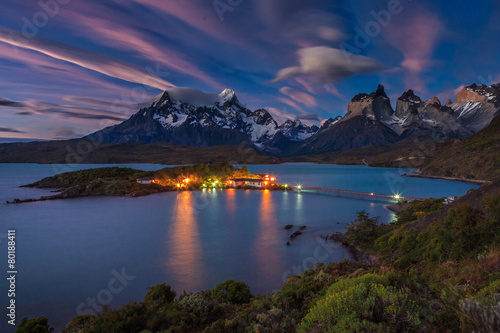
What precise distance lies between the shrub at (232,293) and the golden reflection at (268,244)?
831 centimetres

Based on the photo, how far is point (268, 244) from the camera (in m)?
36.9

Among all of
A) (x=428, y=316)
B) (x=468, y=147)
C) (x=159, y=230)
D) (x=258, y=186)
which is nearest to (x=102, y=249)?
(x=159, y=230)

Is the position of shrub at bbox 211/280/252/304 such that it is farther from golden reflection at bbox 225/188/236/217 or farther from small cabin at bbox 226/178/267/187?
small cabin at bbox 226/178/267/187

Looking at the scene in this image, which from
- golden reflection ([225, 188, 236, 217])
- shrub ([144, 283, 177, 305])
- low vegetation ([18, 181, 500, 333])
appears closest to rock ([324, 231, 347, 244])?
low vegetation ([18, 181, 500, 333])

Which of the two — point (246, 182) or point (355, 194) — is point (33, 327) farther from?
point (246, 182)

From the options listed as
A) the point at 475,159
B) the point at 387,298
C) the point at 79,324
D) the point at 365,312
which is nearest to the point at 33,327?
the point at 79,324

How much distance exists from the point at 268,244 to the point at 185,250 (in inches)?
455

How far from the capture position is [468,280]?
29.7ft

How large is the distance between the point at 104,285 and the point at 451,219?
1200 inches

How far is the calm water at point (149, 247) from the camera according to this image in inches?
953

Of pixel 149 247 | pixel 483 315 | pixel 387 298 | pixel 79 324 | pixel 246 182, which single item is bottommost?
pixel 149 247

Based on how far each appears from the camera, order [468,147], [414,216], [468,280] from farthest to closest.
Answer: [468,147], [414,216], [468,280]

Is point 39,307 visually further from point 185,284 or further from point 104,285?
point 185,284

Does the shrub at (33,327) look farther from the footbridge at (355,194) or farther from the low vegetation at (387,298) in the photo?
the footbridge at (355,194)
